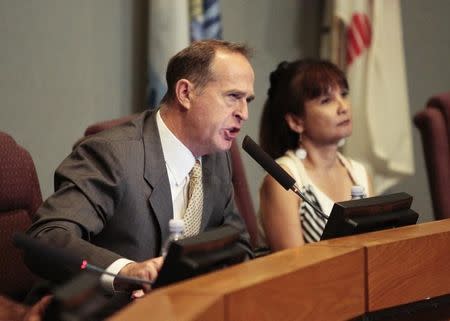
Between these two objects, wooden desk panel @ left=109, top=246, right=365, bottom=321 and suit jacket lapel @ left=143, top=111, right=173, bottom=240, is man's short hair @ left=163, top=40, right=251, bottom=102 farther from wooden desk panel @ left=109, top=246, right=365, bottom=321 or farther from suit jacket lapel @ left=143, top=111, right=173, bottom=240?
wooden desk panel @ left=109, top=246, right=365, bottom=321

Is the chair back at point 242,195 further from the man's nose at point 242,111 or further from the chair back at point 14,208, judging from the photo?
the chair back at point 14,208

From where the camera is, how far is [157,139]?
94.9 inches

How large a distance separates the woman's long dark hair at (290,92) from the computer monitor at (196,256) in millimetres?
1523

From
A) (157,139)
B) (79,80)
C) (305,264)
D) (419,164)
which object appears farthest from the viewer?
(419,164)

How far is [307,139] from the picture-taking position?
124 inches

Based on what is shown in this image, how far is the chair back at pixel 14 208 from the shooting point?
89.3 inches

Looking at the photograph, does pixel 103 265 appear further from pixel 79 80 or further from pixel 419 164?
pixel 419 164

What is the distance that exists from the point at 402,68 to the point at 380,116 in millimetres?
259

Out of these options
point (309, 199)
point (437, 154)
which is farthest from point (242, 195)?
point (437, 154)

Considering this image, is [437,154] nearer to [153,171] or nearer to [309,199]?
[309,199]

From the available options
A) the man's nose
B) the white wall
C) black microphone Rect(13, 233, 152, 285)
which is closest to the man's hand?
black microphone Rect(13, 233, 152, 285)

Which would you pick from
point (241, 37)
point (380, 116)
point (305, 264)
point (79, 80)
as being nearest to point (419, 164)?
point (380, 116)

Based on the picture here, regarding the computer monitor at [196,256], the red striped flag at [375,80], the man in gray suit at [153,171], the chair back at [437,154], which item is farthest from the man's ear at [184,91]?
the red striped flag at [375,80]

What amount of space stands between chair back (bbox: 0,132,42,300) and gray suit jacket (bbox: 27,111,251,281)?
13 cm
